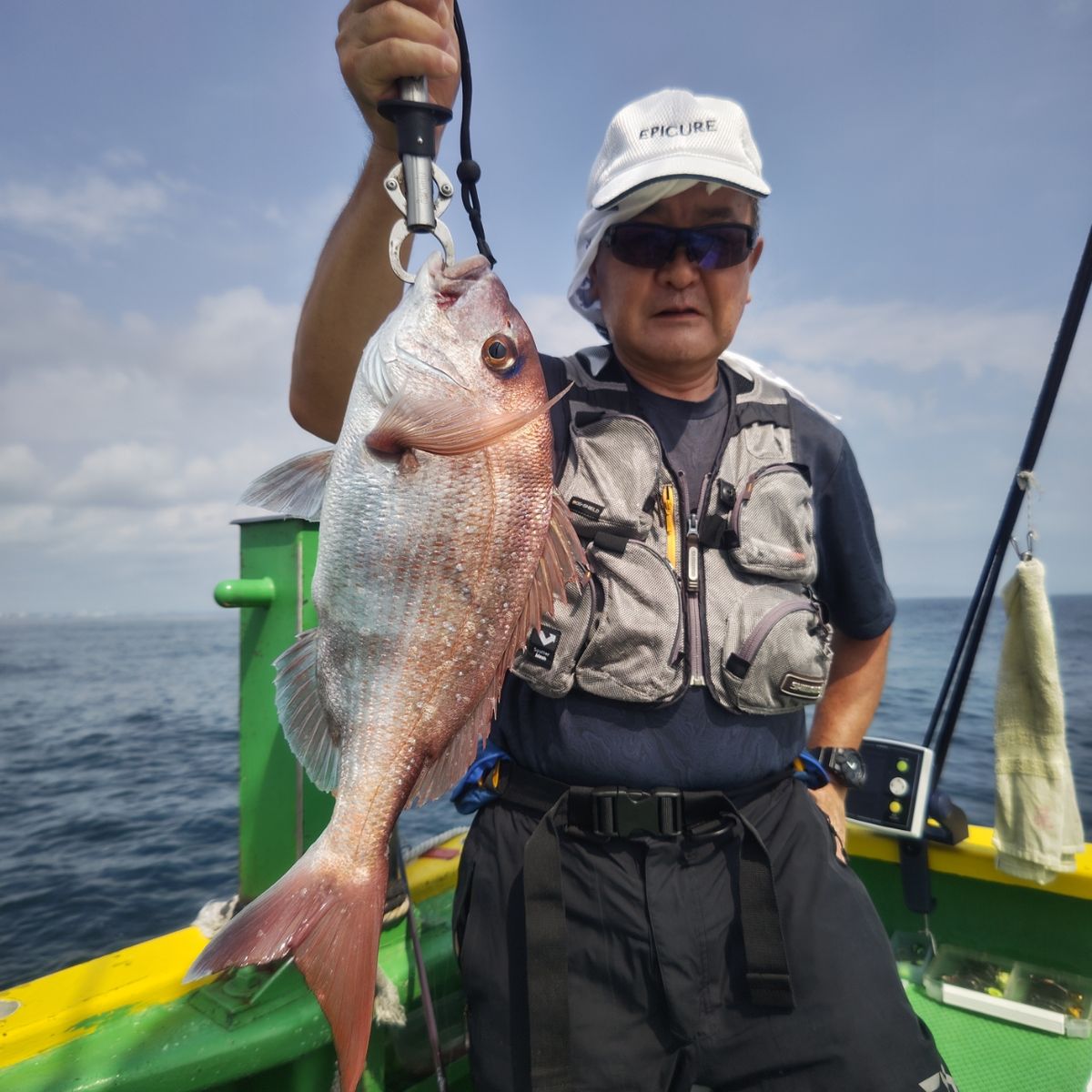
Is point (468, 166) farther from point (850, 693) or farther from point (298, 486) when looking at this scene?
point (850, 693)

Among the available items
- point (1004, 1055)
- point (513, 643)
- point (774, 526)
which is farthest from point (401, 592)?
point (1004, 1055)

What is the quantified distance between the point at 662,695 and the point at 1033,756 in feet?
6.72

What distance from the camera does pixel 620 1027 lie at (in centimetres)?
172

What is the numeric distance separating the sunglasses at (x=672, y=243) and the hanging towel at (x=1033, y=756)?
6.17ft

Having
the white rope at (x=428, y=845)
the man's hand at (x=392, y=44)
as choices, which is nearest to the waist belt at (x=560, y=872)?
the white rope at (x=428, y=845)

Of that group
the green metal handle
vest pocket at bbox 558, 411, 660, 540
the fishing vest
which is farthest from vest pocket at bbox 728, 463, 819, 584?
the green metal handle

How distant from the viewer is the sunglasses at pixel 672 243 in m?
2.13

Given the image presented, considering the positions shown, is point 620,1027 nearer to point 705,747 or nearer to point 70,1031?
point 705,747

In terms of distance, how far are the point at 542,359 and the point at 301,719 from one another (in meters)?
1.22

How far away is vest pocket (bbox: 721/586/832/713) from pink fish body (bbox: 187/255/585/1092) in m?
0.59

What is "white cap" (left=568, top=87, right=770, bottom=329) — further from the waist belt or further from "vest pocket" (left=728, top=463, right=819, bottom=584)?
the waist belt

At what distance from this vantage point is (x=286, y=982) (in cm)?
206

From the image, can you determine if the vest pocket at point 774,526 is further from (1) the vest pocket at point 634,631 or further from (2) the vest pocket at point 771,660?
(1) the vest pocket at point 634,631

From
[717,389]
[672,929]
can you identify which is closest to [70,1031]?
[672,929]
